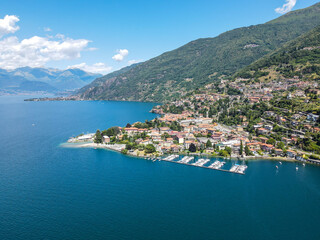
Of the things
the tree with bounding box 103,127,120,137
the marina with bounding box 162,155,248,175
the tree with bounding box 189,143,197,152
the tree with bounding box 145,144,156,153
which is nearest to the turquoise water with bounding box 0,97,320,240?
the marina with bounding box 162,155,248,175

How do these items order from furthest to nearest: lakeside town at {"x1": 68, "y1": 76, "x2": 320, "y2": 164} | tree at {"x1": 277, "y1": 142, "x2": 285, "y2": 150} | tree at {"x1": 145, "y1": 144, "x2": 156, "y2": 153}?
tree at {"x1": 145, "y1": 144, "x2": 156, "y2": 153} < lakeside town at {"x1": 68, "y1": 76, "x2": 320, "y2": 164} < tree at {"x1": 277, "y1": 142, "x2": 285, "y2": 150}

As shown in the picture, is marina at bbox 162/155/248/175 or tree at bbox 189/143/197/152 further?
tree at bbox 189/143/197/152

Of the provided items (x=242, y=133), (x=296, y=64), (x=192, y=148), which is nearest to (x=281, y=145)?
(x=242, y=133)

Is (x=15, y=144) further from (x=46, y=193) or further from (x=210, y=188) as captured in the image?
(x=210, y=188)

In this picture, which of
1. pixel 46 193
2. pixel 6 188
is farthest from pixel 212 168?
pixel 6 188

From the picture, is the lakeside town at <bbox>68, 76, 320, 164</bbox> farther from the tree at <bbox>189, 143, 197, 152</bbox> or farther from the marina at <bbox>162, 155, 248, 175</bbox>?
the marina at <bbox>162, 155, 248, 175</bbox>

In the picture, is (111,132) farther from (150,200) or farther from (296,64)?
(296,64)
